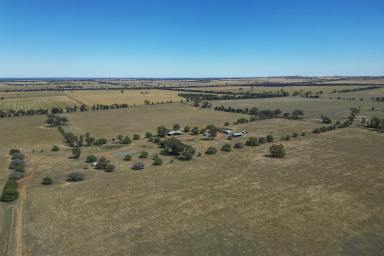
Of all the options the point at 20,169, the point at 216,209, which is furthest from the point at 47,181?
the point at 216,209

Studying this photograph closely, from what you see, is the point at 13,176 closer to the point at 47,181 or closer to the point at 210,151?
the point at 47,181

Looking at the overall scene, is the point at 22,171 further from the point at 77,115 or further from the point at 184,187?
the point at 77,115

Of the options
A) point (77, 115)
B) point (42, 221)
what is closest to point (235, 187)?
point (42, 221)

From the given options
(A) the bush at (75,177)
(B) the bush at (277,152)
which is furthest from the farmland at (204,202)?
(B) the bush at (277,152)

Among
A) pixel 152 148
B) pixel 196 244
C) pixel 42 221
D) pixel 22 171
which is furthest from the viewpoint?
pixel 152 148

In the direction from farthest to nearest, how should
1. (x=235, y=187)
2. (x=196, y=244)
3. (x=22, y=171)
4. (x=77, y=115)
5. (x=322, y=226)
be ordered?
(x=77, y=115) < (x=22, y=171) < (x=235, y=187) < (x=322, y=226) < (x=196, y=244)
